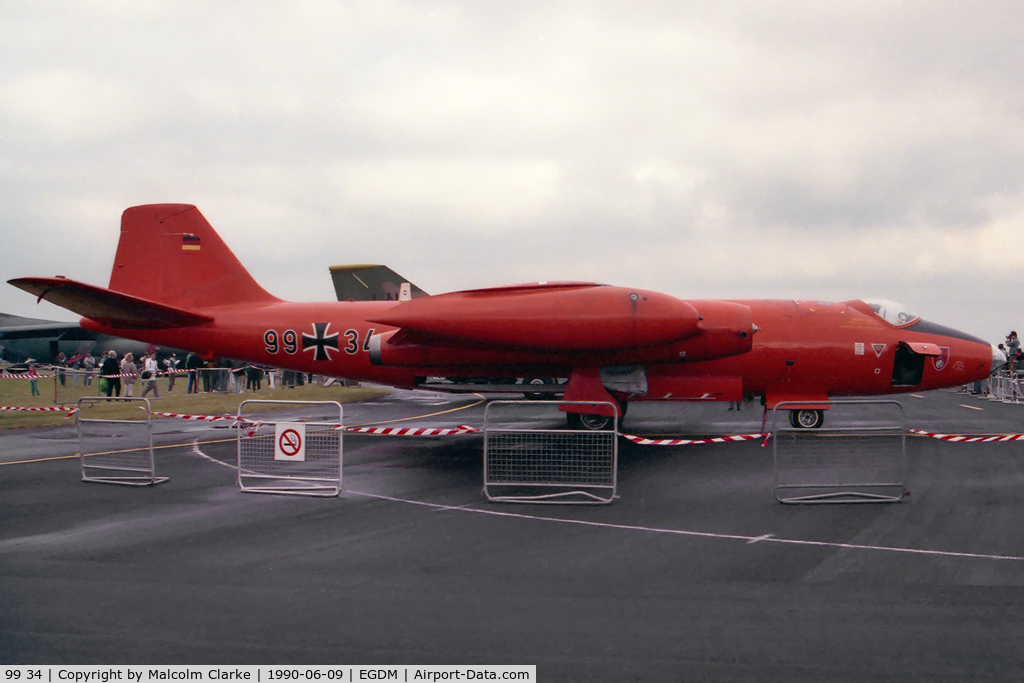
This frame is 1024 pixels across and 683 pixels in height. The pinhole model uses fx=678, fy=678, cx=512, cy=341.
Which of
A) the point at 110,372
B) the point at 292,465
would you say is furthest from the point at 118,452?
the point at 110,372

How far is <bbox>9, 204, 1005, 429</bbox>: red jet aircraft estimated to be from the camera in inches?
437

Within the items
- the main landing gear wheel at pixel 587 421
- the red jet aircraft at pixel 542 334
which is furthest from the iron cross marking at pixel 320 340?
the main landing gear wheel at pixel 587 421

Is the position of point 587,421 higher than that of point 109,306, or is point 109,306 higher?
point 109,306

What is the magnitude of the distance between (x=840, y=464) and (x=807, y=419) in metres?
4.34

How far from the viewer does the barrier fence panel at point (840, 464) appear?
788cm

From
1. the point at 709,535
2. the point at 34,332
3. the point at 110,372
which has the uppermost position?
the point at 34,332

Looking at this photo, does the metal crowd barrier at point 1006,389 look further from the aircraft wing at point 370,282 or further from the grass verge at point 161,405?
the grass verge at point 161,405

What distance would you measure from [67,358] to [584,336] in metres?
44.0

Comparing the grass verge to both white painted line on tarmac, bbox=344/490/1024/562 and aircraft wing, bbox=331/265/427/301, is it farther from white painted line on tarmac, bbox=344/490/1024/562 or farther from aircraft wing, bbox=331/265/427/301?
white painted line on tarmac, bbox=344/490/1024/562

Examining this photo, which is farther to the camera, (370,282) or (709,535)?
(370,282)

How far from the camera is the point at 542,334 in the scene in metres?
11.1

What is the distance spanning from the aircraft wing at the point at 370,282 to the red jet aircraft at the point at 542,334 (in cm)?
1012

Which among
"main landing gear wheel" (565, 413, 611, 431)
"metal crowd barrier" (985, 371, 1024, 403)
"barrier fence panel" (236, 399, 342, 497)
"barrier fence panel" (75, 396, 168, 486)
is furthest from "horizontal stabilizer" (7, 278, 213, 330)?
"metal crowd barrier" (985, 371, 1024, 403)

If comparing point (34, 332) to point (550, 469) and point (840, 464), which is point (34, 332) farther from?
point (840, 464)
